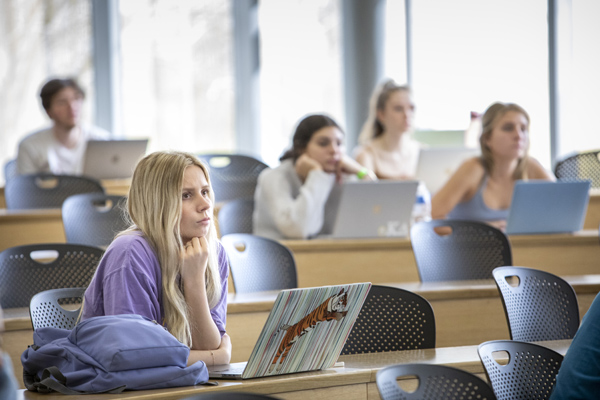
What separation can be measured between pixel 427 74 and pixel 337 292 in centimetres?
537

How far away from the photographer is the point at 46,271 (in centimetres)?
274

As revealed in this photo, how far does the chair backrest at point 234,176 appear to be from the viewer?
16.2 feet

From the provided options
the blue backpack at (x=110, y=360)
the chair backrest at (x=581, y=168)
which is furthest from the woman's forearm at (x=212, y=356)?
the chair backrest at (x=581, y=168)

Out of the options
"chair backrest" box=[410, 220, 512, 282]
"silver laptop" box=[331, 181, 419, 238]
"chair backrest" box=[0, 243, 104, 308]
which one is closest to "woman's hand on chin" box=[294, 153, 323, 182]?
"silver laptop" box=[331, 181, 419, 238]

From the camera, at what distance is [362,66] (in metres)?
7.03

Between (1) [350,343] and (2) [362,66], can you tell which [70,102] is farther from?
(1) [350,343]

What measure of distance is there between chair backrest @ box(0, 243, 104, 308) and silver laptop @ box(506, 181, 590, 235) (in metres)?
1.88

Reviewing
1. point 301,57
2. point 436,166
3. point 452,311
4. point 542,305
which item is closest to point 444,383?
point 542,305

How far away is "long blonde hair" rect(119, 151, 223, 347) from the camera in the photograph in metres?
1.96

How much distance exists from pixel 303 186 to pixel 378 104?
1368mm

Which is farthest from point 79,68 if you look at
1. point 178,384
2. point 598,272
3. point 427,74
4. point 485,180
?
point 178,384

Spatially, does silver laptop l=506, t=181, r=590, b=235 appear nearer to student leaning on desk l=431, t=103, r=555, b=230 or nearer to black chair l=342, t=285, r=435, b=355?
student leaning on desk l=431, t=103, r=555, b=230

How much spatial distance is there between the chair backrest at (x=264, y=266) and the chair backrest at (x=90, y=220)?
2.45 feet

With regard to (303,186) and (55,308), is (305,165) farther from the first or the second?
(55,308)
